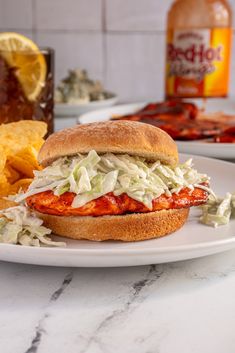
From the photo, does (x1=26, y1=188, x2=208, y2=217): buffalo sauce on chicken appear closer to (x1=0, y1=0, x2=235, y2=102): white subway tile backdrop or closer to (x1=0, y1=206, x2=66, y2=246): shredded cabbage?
(x1=0, y1=206, x2=66, y2=246): shredded cabbage

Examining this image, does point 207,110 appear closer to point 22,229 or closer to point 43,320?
point 22,229

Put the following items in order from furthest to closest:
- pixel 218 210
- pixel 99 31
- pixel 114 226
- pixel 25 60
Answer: pixel 99 31
pixel 25 60
pixel 218 210
pixel 114 226

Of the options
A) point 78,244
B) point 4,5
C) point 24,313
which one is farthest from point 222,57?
point 24,313

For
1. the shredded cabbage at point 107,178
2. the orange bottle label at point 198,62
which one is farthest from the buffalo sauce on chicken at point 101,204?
the orange bottle label at point 198,62

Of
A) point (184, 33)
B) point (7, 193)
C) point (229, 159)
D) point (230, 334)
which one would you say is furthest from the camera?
point (184, 33)

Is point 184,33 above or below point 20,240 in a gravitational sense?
above

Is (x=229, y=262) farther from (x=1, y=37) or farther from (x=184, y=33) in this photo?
(x=184, y=33)

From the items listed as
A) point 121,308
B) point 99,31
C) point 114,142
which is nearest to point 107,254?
point 121,308

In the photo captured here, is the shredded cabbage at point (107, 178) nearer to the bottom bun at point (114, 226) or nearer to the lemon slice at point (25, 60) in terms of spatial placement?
the bottom bun at point (114, 226)
